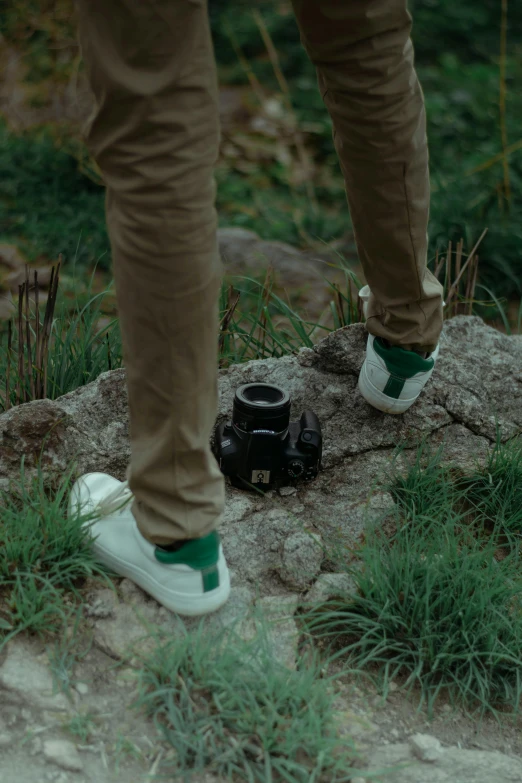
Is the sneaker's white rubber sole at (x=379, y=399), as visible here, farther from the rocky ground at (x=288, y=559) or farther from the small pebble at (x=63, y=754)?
the small pebble at (x=63, y=754)

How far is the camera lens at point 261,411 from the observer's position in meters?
2.06

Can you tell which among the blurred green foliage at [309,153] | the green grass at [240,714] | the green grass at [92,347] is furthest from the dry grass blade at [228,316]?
the green grass at [240,714]

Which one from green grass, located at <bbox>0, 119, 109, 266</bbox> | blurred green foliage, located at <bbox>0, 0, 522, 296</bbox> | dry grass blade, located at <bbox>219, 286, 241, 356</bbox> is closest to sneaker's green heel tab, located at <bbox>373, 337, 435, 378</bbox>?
dry grass blade, located at <bbox>219, 286, 241, 356</bbox>

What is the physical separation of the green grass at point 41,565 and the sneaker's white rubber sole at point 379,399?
2.61 ft

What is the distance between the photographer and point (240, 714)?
1.55m

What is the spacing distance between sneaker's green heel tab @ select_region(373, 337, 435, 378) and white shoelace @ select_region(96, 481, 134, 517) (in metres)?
0.70

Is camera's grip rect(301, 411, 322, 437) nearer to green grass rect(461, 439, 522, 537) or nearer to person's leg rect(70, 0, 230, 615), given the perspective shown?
green grass rect(461, 439, 522, 537)

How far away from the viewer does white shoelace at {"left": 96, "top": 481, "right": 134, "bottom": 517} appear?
1.88 m

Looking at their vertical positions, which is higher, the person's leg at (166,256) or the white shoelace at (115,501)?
the person's leg at (166,256)

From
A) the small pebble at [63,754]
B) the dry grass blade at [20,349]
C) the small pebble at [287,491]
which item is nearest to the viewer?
the small pebble at [63,754]

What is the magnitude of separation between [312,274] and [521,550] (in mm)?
2212

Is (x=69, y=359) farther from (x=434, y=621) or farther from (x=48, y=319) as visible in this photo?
(x=434, y=621)

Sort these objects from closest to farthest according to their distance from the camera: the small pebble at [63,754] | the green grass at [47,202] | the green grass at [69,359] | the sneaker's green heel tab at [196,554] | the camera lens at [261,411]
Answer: the small pebble at [63,754]
the sneaker's green heel tab at [196,554]
the camera lens at [261,411]
the green grass at [69,359]
the green grass at [47,202]

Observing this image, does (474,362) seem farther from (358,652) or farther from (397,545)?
(358,652)
